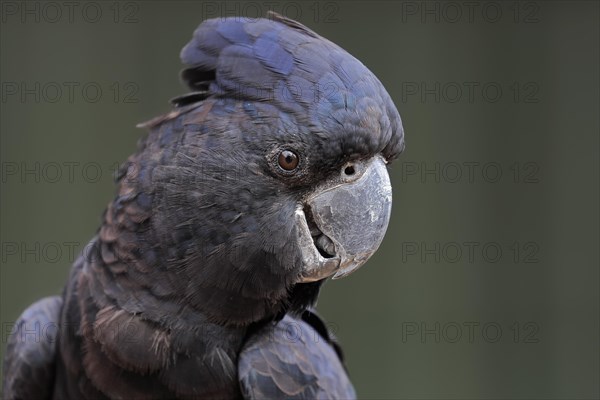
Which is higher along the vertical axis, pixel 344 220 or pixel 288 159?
pixel 288 159

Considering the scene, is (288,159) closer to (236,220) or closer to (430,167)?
(236,220)

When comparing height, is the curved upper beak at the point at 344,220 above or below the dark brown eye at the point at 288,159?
below

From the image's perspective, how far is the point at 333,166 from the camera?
2.74 m

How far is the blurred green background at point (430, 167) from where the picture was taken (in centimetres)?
647

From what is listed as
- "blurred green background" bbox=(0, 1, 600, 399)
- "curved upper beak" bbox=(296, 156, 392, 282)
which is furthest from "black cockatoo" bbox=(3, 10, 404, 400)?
"blurred green background" bbox=(0, 1, 600, 399)

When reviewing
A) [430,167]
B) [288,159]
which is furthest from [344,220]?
[430,167]

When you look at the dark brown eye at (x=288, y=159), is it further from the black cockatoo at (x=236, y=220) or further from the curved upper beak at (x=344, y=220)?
the curved upper beak at (x=344, y=220)

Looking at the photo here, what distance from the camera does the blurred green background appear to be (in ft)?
21.2

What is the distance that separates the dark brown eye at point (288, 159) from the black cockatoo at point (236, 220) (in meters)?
0.01

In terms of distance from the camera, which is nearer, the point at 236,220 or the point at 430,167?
the point at 236,220

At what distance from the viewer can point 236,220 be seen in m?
2.74

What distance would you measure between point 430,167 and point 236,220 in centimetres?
428

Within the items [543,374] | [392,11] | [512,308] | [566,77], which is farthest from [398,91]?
[543,374]

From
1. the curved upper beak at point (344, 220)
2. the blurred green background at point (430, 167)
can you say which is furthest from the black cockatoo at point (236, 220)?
the blurred green background at point (430, 167)
